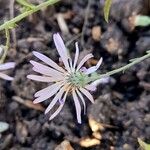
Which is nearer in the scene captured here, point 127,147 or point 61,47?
point 61,47

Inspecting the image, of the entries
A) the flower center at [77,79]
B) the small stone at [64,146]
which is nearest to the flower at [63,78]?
the flower center at [77,79]

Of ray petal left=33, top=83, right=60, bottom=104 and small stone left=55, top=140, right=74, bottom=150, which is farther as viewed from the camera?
small stone left=55, top=140, right=74, bottom=150

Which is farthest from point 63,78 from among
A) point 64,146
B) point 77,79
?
point 64,146

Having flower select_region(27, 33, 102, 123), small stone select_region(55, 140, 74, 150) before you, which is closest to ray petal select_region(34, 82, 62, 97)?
flower select_region(27, 33, 102, 123)

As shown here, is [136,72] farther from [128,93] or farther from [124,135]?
[124,135]

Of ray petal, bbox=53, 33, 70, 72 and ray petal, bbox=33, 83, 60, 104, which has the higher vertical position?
ray petal, bbox=53, 33, 70, 72

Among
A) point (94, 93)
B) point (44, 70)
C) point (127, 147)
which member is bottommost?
point (127, 147)

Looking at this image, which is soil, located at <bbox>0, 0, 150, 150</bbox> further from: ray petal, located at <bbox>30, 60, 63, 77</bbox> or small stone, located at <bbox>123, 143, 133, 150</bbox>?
ray petal, located at <bbox>30, 60, 63, 77</bbox>

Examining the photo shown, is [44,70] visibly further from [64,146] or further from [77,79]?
[64,146]

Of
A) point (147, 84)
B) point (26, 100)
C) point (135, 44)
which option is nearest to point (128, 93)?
point (147, 84)
